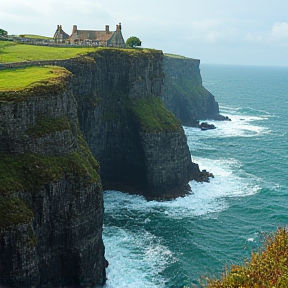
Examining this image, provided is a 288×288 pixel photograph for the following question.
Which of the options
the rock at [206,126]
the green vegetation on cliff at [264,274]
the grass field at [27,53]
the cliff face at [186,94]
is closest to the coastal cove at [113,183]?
the grass field at [27,53]

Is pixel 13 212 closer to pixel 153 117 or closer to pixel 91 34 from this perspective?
pixel 153 117

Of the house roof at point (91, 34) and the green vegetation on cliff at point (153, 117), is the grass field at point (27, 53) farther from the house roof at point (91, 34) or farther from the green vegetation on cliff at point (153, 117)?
the house roof at point (91, 34)

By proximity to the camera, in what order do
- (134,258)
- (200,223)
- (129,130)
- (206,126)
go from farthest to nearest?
(206,126) < (129,130) < (200,223) < (134,258)

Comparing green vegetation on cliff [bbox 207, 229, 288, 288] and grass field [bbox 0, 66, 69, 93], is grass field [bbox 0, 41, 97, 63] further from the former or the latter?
green vegetation on cliff [bbox 207, 229, 288, 288]

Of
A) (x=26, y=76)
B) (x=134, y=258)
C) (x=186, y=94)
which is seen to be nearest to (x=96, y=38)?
(x=186, y=94)

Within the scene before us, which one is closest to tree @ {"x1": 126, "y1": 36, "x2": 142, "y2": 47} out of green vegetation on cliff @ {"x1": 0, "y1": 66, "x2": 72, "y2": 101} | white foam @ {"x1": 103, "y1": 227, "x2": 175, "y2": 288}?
green vegetation on cliff @ {"x1": 0, "y1": 66, "x2": 72, "y2": 101}

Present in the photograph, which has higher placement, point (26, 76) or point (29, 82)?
point (26, 76)
